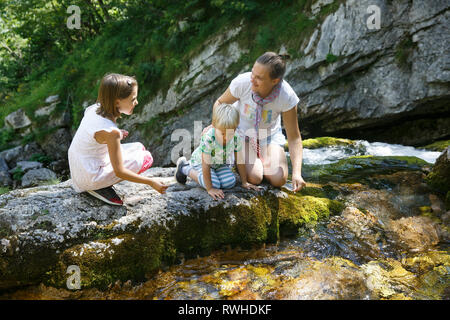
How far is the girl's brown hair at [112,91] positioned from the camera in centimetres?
274

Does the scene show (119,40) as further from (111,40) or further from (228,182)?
(228,182)

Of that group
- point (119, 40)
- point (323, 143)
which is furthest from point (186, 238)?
point (119, 40)

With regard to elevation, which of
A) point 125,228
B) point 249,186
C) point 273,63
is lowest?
point 125,228

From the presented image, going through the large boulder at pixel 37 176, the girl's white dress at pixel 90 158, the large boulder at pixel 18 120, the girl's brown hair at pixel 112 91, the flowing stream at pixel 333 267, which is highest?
the large boulder at pixel 18 120

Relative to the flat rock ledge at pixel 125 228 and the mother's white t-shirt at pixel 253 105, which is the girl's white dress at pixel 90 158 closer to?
the flat rock ledge at pixel 125 228

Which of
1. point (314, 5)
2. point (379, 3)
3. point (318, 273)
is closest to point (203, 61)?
point (314, 5)

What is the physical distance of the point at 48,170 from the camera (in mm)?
10727

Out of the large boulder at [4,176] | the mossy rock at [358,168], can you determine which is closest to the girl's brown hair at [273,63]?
the mossy rock at [358,168]

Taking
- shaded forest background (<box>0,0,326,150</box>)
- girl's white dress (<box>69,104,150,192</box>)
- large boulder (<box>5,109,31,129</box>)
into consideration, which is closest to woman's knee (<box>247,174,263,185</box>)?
girl's white dress (<box>69,104,150,192</box>)

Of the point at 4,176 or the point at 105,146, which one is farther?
the point at 4,176

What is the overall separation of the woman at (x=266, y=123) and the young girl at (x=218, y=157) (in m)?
0.18

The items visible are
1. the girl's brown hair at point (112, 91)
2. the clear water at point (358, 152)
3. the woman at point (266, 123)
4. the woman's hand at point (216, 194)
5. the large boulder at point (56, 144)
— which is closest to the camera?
the girl's brown hair at point (112, 91)

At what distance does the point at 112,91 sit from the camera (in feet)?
9.05

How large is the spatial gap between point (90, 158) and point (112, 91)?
2.19 feet
